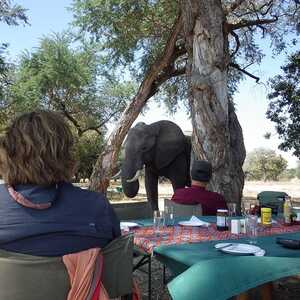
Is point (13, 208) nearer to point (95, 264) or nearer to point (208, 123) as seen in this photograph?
point (95, 264)

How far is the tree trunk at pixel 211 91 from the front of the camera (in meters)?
7.54

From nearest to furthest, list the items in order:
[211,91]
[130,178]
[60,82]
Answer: [211,91], [130,178], [60,82]

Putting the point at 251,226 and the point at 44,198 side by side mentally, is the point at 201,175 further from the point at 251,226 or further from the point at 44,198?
the point at 44,198

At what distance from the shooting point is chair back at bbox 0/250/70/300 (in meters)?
1.82

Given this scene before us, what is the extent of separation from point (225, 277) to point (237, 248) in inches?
35.5

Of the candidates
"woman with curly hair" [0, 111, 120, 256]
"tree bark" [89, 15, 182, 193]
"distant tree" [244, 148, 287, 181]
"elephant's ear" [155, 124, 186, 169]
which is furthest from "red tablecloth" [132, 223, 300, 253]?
"distant tree" [244, 148, 287, 181]

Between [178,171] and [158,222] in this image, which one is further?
[178,171]

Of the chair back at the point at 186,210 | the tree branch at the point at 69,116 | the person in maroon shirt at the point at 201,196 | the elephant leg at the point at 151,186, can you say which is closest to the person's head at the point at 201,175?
the person in maroon shirt at the point at 201,196

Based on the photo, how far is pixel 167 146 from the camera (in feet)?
30.5

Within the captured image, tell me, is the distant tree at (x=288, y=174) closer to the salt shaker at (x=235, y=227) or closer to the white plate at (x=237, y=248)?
the salt shaker at (x=235, y=227)

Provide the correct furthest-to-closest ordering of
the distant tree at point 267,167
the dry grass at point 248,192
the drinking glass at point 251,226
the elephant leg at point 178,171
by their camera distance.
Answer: the distant tree at point 267,167 → the dry grass at point 248,192 → the elephant leg at point 178,171 → the drinking glass at point 251,226

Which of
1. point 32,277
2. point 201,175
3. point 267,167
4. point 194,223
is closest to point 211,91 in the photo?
point 201,175

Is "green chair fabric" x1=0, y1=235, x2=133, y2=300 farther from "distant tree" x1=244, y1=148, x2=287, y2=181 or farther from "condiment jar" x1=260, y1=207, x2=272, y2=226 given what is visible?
"distant tree" x1=244, y1=148, x2=287, y2=181

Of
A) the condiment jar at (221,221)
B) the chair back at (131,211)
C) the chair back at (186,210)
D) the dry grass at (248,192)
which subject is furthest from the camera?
the dry grass at (248,192)
